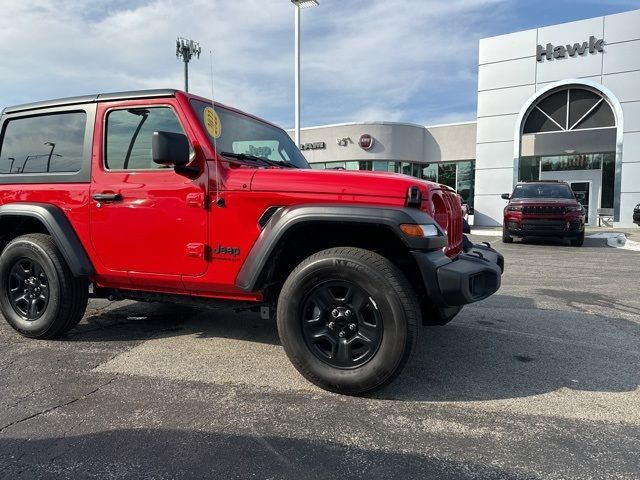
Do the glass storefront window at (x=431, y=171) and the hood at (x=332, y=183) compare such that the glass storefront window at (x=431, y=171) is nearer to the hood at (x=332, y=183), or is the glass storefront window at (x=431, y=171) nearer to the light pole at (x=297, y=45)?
the light pole at (x=297, y=45)

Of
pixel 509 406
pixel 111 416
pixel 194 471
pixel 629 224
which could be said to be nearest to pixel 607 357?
pixel 509 406

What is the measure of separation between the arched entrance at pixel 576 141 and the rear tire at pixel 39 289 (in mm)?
20296

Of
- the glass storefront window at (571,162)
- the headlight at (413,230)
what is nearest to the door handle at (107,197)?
the headlight at (413,230)

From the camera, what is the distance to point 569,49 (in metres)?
19.3

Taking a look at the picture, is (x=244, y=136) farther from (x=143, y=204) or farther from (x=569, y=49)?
(x=569, y=49)

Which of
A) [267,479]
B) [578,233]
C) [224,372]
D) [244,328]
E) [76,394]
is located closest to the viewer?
[267,479]

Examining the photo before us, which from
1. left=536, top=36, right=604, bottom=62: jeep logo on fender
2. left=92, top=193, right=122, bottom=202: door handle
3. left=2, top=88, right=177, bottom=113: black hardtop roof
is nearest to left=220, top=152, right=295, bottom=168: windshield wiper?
left=2, top=88, right=177, bottom=113: black hardtop roof

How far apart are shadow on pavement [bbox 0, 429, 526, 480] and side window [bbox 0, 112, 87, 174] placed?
90.1 inches

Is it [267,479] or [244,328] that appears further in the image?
[244,328]

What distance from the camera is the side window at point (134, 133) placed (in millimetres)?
3535

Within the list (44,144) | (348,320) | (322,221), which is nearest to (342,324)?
(348,320)

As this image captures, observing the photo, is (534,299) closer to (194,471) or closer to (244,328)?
(244,328)

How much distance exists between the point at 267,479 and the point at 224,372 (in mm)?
1341

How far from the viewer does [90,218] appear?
370cm
